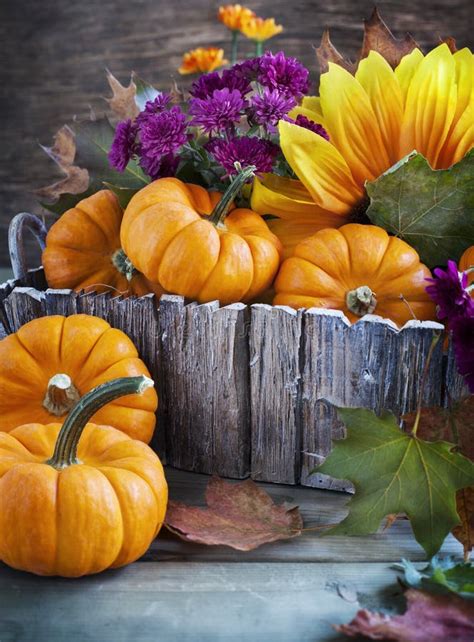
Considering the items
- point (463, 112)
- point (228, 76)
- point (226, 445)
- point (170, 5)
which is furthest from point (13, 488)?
point (170, 5)

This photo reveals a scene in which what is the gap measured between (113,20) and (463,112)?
154cm

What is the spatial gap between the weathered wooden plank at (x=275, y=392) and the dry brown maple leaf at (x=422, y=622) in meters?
0.29

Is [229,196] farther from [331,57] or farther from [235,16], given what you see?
[235,16]

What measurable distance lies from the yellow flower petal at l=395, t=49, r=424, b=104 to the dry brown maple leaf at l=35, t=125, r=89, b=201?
473mm

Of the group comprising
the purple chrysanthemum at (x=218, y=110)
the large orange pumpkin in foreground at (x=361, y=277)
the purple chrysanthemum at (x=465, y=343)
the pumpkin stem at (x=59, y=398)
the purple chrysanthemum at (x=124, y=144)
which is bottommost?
the pumpkin stem at (x=59, y=398)

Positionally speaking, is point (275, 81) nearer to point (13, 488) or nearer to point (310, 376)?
point (310, 376)

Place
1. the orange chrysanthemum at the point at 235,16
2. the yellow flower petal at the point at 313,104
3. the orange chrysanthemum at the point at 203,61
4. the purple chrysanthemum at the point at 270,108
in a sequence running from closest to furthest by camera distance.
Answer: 1. the purple chrysanthemum at the point at 270,108
2. the yellow flower petal at the point at 313,104
3. the orange chrysanthemum at the point at 203,61
4. the orange chrysanthemum at the point at 235,16

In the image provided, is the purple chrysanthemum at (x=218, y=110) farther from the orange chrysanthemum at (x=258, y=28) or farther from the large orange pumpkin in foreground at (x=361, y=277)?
the orange chrysanthemum at (x=258, y=28)

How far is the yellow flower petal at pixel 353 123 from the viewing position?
1.05 m

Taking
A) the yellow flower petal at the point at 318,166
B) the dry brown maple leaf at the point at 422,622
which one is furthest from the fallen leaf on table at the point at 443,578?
the yellow flower petal at the point at 318,166

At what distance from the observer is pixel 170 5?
91.7 inches

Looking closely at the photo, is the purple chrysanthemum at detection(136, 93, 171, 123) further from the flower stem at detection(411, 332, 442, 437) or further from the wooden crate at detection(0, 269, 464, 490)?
the flower stem at detection(411, 332, 442, 437)

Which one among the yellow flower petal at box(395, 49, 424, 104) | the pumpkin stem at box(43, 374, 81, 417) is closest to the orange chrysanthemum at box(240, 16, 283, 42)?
the yellow flower petal at box(395, 49, 424, 104)

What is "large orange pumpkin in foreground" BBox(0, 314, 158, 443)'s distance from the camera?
3.08 feet
